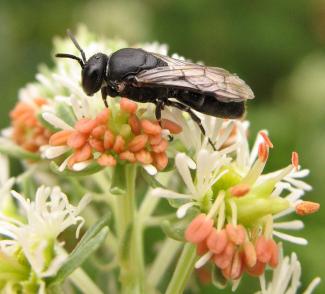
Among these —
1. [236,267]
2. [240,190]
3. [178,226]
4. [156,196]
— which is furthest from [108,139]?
[236,267]

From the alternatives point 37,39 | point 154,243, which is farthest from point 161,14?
point 154,243

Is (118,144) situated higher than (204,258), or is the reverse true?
(118,144)

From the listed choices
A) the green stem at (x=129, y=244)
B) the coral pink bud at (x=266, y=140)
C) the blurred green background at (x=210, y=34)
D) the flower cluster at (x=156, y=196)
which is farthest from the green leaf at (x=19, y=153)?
the blurred green background at (x=210, y=34)

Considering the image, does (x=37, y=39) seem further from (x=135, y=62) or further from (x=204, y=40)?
(x=135, y=62)

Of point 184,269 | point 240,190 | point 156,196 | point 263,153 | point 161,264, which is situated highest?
point 263,153

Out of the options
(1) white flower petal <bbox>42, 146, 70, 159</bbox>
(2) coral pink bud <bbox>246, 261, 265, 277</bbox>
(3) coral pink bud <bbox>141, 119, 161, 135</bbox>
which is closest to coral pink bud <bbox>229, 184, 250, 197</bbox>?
(2) coral pink bud <bbox>246, 261, 265, 277</bbox>

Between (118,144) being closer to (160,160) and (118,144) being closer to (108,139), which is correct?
(108,139)

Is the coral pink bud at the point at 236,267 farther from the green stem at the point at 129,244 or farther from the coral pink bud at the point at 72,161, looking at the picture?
the coral pink bud at the point at 72,161
